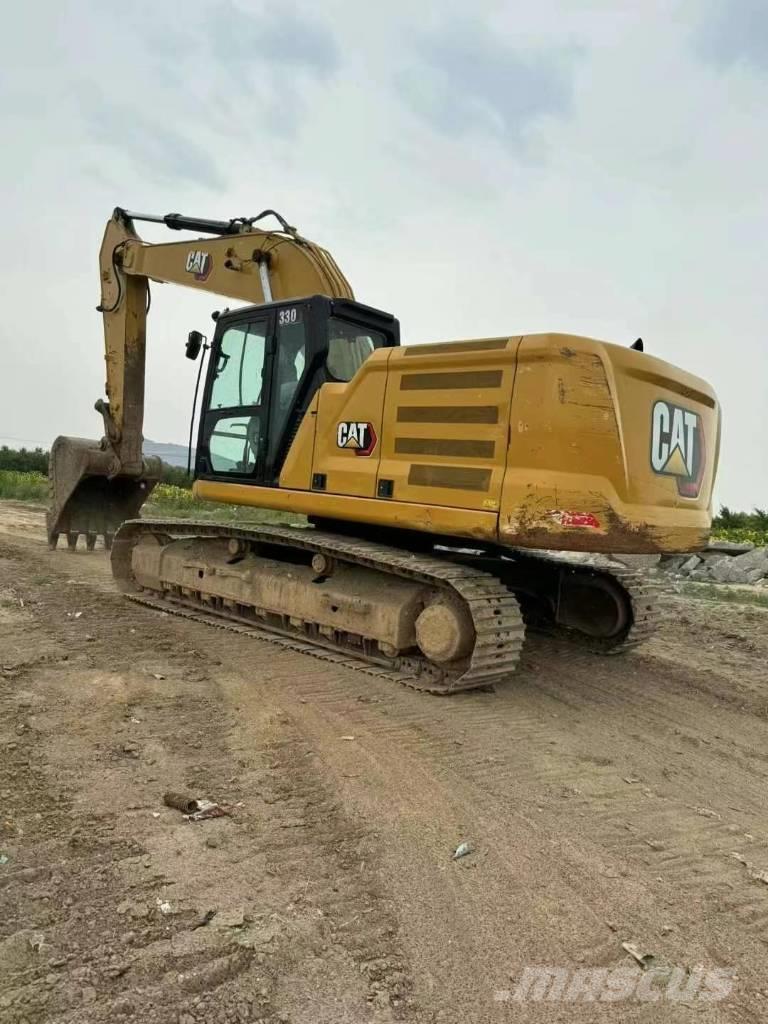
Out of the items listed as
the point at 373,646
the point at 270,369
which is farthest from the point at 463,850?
the point at 270,369

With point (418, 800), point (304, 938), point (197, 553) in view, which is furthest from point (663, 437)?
point (197, 553)

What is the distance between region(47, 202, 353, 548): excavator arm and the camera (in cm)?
735

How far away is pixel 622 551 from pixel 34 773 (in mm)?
3453

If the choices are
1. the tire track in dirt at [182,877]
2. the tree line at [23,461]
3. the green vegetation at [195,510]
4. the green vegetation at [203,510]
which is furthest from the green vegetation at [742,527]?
the tree line at [23,461]

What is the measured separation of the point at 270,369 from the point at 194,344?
967mm

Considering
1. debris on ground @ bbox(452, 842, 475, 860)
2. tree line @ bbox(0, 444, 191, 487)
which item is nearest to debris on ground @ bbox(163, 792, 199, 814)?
debris on ground @ bbox(452, 842, 475, 860)

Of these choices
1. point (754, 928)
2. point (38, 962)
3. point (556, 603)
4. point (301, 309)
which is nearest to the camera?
point (38, 962)

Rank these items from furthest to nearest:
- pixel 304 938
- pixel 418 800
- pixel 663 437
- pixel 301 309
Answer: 1. pixel 301 309
2. pixel 663 437
3. pixel 418 800
4. pixel 304 938

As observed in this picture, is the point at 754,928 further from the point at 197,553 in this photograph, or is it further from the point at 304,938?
the point at 197,553

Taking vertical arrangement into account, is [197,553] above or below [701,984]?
above

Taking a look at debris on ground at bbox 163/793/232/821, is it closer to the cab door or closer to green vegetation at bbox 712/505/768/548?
the cab door

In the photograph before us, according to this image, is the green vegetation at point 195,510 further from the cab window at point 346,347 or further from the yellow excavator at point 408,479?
the cab window at point 346,347

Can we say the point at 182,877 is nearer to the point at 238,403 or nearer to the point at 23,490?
the point at 238,403

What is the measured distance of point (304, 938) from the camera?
2.38 m
